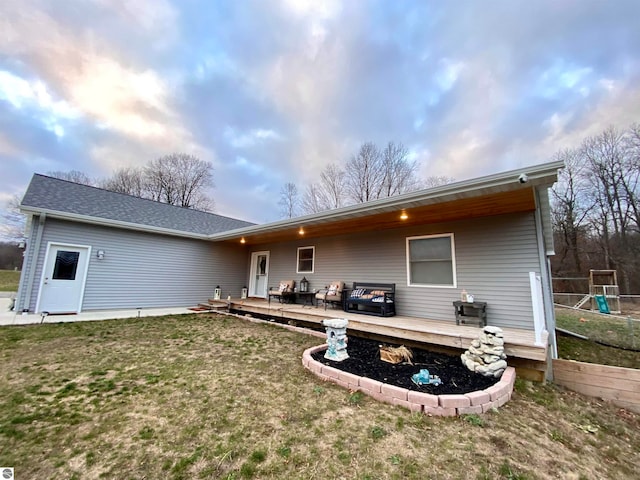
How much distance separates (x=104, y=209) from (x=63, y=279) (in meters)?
2.22

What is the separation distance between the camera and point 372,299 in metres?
5.95

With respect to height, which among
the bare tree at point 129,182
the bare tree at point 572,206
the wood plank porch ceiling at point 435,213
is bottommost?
the wood plank porch ceiling at point 435,213

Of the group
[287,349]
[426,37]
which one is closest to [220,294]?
[287,349]

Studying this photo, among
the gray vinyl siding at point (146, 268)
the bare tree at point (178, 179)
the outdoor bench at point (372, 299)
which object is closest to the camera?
the outdoor bench at point (372, 299)

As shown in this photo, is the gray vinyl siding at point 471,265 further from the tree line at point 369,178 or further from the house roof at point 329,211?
the tree line at point 369,178

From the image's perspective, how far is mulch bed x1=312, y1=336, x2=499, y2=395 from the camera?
2.94 meters

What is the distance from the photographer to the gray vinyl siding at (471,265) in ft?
15.4

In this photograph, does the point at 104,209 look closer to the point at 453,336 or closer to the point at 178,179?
the point at 453,336

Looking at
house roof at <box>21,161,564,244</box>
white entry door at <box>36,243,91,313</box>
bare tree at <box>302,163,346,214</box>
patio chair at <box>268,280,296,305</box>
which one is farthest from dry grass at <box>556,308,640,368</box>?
bare tree at <box>302,163,346,214</box>

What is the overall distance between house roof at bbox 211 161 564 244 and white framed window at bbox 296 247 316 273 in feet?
4.31

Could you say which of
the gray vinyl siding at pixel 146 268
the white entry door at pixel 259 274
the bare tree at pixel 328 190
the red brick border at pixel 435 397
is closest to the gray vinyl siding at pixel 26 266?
the gray vinyl siding at pixel 146 268

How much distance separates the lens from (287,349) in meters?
4.58

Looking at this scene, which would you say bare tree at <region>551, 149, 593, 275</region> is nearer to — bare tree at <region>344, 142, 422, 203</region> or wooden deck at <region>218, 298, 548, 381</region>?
bare tree at <region>344, 142, 422, 203</region>

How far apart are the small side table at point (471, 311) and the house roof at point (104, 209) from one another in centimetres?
806
